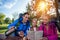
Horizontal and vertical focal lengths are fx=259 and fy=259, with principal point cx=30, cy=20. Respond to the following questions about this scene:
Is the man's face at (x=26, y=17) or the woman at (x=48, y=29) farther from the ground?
the man's face at (x=26, y=17)

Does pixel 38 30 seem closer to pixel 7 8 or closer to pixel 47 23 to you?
pixel 47 23

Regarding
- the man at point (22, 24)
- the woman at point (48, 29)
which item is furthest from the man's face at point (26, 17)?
the woman at point (48, 29)

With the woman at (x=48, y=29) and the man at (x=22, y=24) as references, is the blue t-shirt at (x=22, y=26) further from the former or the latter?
the woman at (x=48, y=29)

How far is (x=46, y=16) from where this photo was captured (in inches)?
147

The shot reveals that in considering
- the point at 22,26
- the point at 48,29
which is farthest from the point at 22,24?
the point at 48,29

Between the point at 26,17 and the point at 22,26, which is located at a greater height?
the point at 26,17

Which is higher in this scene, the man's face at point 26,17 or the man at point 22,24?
the man's face at point 26,17

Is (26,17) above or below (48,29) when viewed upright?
above

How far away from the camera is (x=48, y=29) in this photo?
3734mm

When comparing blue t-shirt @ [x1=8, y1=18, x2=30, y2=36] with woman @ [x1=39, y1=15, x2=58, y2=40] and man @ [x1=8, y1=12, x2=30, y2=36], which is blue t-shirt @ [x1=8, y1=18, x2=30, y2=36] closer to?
man @ [x1=8, y1=12, x2=30, y2=36]

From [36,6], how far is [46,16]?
0.21m

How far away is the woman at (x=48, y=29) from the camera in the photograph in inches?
147

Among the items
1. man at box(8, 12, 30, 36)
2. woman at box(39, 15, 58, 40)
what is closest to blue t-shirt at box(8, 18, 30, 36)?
man at box(8, 12, 30, 36)

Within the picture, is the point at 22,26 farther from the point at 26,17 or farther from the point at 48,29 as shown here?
the point at 48,29
